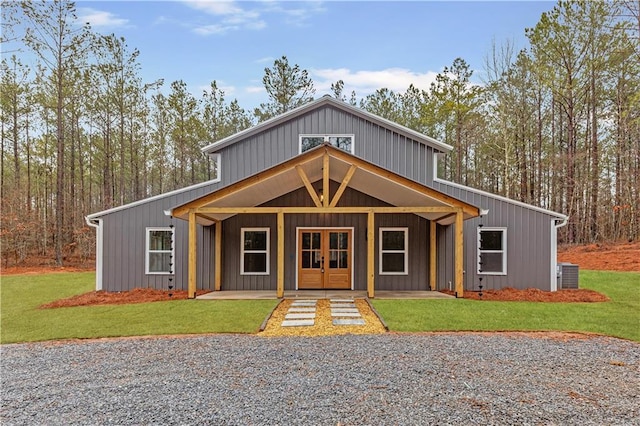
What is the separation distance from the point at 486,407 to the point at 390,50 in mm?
14974

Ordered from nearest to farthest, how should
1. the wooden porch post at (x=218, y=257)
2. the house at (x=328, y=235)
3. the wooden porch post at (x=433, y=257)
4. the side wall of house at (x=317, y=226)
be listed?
1. the house at (x=328, y=235)
2. the wooden porch post at (x=433, y=257)
3. the wooden porch post at (x=218, y=257)
4. the side wall of house at (x=317, y=226)

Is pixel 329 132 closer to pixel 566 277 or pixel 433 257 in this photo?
pixel 433 257

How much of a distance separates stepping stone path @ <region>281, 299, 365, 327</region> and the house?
214cm

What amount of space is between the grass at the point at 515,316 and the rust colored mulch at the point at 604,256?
6436 millimetres

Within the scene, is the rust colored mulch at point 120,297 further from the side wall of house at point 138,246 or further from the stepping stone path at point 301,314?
the stepping stone path at point 301,314

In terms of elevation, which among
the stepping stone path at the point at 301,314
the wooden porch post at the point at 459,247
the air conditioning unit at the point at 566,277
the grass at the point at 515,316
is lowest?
the stepping stone path at the point at 301,314

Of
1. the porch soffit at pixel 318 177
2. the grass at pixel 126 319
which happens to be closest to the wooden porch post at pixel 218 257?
the porch soffit at pixel 318 177

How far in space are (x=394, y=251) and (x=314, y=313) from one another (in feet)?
15.0

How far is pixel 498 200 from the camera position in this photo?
1152cm

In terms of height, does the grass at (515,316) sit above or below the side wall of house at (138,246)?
below

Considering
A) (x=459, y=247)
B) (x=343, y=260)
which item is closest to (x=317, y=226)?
(x=343, y=260)

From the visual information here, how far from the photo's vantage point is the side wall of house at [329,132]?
12422mm

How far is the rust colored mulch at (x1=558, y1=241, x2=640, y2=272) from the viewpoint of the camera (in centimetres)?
1579

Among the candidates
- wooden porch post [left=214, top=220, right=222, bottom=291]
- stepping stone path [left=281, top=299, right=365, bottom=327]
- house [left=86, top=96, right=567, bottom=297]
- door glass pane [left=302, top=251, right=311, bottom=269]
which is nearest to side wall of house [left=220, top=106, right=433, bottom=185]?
house [left=86, top=96, right=567, bottom=297]
